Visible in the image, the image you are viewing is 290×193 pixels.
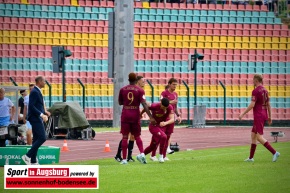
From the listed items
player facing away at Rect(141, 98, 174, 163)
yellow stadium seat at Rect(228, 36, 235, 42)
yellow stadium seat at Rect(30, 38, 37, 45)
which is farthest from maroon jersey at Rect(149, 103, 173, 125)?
yellow stadium seat at Rect(228, 36, 235, 42)

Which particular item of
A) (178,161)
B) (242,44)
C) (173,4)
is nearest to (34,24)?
(173,4)

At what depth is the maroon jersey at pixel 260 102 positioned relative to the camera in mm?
21016

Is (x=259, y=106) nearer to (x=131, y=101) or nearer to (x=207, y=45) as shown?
(x=131, y=101)

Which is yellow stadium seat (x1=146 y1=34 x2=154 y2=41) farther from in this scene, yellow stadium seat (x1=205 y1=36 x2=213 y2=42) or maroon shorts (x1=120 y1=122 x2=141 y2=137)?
maroon shorts (x1=120 y1=122 x2=141 y2=137)

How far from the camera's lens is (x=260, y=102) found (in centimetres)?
2114

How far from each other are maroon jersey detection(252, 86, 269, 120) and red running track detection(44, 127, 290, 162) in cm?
513

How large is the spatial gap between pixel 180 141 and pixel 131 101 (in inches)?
489

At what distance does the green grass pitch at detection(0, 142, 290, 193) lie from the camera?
15234 millimetres

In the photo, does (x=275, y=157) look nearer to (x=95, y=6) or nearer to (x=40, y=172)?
(x=40, y=172)

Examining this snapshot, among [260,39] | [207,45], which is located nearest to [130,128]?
[207,45]

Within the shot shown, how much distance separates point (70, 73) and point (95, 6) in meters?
4.45

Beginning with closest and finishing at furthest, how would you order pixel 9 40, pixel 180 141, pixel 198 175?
pixel 198 175 < pixel 180 141 < pixel 9 40

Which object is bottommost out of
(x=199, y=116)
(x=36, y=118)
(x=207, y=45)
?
(x=199, y=116)

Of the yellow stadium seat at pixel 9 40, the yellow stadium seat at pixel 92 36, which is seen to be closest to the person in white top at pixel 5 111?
the yellow stadium seat at pixel 9 40
